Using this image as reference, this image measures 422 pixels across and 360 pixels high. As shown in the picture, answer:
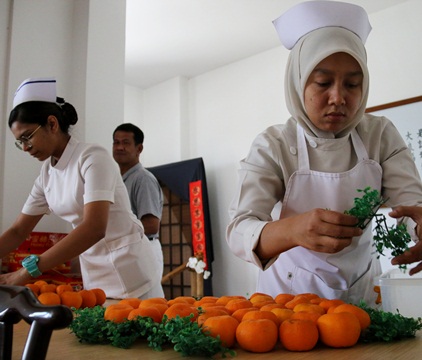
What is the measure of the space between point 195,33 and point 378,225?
11.8 ft

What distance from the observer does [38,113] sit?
1565 mm

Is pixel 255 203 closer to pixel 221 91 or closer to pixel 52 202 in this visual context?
pixel 52 202

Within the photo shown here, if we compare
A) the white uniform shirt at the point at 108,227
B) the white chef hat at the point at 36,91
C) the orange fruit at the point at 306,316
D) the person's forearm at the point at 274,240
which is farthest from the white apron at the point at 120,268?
the orange fruit at the point at 306,316

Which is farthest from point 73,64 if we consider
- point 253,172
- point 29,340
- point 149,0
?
point 29,340

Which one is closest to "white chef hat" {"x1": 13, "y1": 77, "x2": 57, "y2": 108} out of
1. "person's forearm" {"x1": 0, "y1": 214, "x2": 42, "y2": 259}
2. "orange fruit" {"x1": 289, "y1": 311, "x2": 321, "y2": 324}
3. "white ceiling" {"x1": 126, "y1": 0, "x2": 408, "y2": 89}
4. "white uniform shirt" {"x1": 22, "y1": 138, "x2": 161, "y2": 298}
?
"white uniform shirt" {"x1": 22, "y1": 138, "x2": 161, "y2": 298}

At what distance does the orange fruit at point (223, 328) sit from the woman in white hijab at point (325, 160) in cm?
32

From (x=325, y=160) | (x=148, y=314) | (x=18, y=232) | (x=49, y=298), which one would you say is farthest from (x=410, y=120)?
(x=148, y=314)

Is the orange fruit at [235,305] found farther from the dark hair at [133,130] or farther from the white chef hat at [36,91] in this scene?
the dark hair at [133,130]

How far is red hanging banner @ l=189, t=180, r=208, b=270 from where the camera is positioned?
439cm

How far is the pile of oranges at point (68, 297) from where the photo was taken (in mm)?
1112

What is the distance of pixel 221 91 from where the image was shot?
15.9ft

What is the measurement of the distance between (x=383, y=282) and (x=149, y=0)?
3.21m

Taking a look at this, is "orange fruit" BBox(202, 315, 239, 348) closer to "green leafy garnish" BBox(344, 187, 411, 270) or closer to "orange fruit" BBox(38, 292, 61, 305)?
"green leafy garnish" BBox(344, 187, 411, 270)

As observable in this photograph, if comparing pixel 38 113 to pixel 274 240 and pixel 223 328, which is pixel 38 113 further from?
pixel 223 328
